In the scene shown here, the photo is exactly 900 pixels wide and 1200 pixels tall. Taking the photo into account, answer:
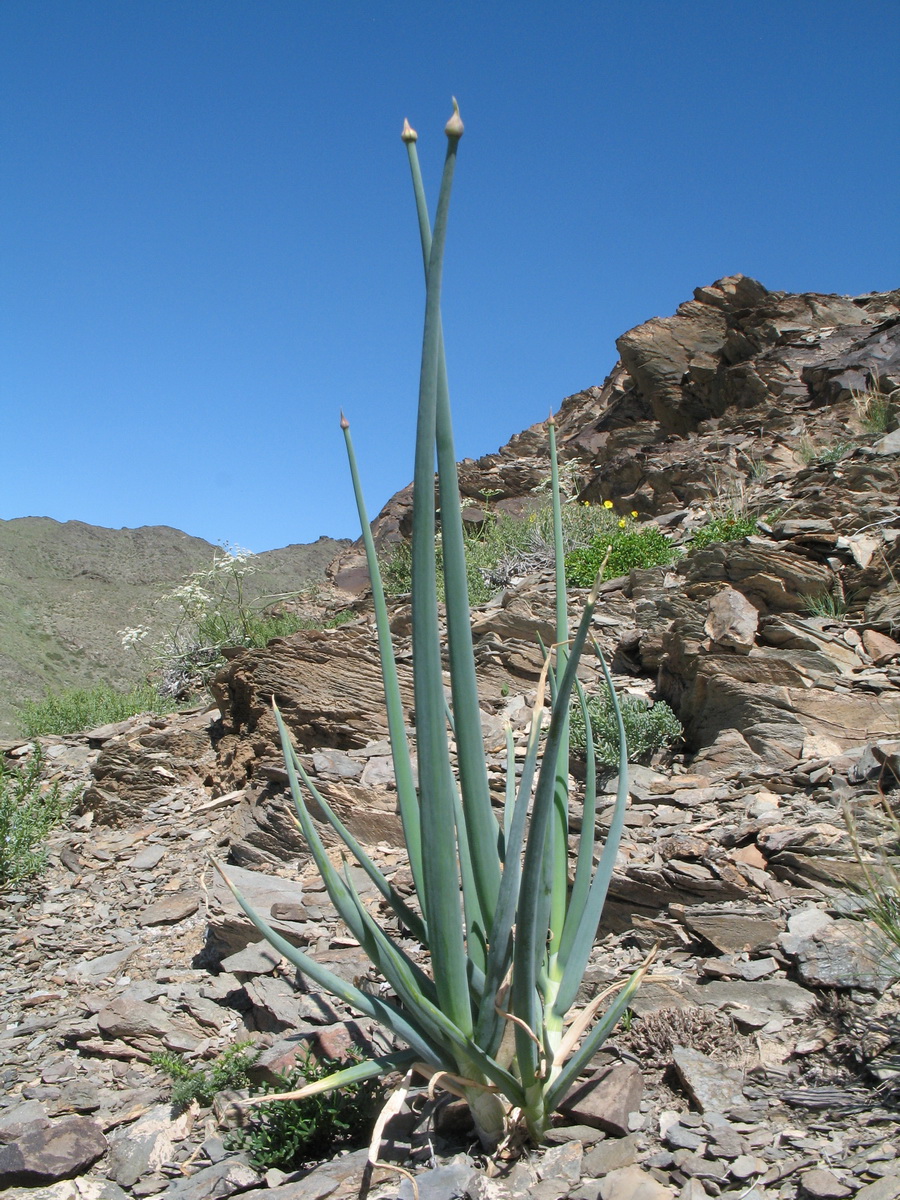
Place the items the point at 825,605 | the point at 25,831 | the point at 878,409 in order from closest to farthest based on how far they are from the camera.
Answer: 1. the point at 25,831
2. the point at 825,605
3. the point at 878,409

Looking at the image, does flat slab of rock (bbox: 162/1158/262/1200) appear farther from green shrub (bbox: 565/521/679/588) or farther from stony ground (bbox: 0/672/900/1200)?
green shrub (bbox: 565/521/679/588)

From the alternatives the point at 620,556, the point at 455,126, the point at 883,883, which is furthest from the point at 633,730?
the point at 455,126

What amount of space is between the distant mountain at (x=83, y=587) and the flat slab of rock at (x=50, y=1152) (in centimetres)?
953

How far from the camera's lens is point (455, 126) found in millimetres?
1692

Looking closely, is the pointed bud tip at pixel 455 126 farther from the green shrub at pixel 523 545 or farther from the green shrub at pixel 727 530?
the green shrub at pixel 523 545

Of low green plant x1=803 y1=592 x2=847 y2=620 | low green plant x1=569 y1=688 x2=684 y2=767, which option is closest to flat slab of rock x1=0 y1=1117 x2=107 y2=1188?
low green plant x1=569 y1=688 x2=684 y2=767

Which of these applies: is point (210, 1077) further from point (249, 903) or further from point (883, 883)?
point (883, 883)

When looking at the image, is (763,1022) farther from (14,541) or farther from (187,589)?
(14,541)

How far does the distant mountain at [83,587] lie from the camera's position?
580 inches

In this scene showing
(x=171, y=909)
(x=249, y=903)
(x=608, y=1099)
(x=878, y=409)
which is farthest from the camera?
(x=878, y=409)

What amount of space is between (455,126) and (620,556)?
20.6 feet

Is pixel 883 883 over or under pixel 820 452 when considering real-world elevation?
under

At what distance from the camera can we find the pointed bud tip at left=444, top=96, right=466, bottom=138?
169cm

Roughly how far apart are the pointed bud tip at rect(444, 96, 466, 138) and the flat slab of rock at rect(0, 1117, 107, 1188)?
120 inches
